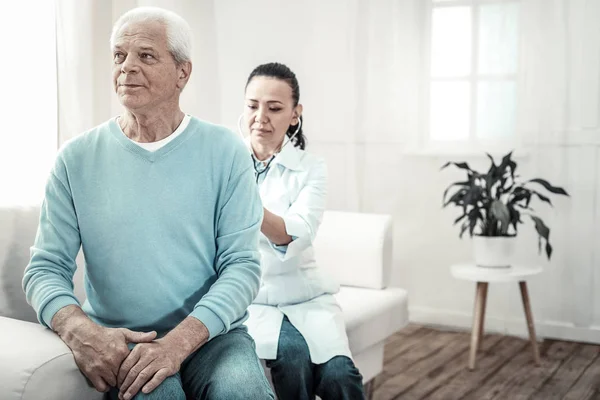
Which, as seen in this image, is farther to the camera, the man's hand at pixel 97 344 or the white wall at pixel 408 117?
→ the white wall at pixel 408 117

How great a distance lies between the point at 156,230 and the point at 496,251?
6.83 ft

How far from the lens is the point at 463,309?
13.5ft

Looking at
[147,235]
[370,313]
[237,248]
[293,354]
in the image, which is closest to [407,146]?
[370,313]

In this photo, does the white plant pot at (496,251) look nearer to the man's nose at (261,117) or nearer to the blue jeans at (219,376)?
the man's nose at (261,117)

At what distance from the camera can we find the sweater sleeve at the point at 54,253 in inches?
63.4

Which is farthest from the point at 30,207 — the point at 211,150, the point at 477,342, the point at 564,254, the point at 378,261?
the point at 564,254

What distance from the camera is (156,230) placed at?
1.66 metres

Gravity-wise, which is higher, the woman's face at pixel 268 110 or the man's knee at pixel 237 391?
the woman's face at pixel 268 110

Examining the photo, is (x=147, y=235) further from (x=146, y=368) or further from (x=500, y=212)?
(x=500, y=212)

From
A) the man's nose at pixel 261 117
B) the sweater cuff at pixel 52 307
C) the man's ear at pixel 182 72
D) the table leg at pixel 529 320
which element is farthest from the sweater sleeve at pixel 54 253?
the table leg at pixel 529 320

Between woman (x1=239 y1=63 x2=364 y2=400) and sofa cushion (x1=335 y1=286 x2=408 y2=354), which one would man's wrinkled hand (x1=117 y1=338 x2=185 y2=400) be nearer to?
woman (x1=239 y1=63 x2=364 y2=400)

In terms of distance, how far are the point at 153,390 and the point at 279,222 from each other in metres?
0.73

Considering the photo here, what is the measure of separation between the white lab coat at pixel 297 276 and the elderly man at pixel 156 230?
1.29ft

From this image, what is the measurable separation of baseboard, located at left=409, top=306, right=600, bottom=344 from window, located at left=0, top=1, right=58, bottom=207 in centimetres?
209
